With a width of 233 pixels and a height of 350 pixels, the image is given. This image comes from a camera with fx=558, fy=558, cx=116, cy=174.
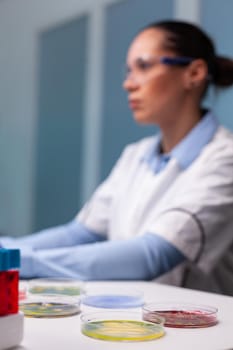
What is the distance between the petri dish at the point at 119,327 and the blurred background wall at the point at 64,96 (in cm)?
128

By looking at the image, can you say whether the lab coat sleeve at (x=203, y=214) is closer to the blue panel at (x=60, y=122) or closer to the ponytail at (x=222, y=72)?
the ponytail at (x=222, y=72)

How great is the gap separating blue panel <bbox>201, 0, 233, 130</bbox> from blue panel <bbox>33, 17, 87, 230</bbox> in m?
0.74

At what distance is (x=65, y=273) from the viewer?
3.47 feet

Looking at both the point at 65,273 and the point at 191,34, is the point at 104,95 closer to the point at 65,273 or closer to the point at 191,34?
the point at 191,34

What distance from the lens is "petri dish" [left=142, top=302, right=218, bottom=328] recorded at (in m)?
0.63

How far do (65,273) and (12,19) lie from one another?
218 cm

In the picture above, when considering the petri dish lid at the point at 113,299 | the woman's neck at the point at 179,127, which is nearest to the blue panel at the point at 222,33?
the woman's neck at the point at 179,127

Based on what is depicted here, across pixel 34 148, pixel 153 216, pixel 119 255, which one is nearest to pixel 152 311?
pixel 119 255

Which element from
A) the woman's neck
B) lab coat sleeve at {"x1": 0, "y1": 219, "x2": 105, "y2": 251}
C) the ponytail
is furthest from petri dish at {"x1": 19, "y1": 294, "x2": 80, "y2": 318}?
the ponytail

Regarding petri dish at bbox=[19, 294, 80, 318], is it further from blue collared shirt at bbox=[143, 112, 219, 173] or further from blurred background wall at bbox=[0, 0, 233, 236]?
blurred background wall at bbox=[0, 0, 233, 236]

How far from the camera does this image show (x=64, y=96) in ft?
8.42

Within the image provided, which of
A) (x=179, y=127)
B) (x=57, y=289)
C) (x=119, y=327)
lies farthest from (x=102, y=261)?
(x=179, y=127)

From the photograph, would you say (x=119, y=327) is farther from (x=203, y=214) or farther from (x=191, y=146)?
(x=191, y=146)

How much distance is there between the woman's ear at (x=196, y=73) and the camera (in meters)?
1.51
